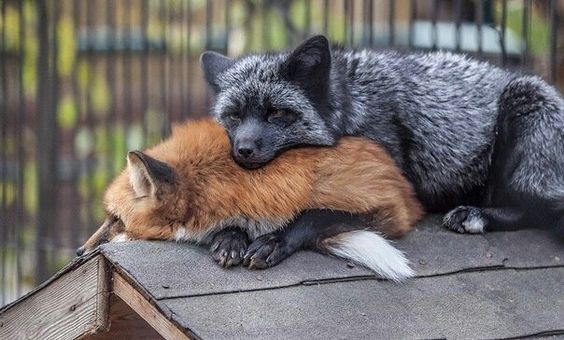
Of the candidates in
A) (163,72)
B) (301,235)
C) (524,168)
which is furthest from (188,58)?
(301,235)

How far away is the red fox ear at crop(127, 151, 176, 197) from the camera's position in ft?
12.2

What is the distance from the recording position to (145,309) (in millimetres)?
3414

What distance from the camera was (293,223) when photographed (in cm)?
386

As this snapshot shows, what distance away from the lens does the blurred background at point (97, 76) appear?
7.12 metres

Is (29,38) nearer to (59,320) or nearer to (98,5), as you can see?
(98,5)

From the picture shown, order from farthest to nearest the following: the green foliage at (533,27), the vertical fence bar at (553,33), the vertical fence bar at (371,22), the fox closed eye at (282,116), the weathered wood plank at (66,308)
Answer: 1. the green foliage at (533,27)
2. the vertical fence bar at (371,22)
3. the vertical fence bar at (553,33)
4. the fox closed eye at (282,116)
5. the weathered wood plank at (66,308)

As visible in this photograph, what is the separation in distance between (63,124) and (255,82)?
2.96 metres

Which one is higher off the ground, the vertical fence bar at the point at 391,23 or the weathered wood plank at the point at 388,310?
the vertical fence bar at the point at 391,23

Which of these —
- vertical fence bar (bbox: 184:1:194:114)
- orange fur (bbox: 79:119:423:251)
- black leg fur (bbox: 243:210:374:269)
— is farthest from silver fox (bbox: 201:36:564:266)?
vertical fence bar (bbox: 184:1:194:114)

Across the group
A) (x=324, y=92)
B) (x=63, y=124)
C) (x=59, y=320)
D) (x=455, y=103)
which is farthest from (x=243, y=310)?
(x=63, y=124)

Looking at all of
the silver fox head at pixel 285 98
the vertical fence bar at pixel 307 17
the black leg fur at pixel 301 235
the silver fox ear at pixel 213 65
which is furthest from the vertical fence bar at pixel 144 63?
the black leg fur at pixel 301 235

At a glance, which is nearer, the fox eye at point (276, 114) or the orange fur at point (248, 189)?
the orange fur at point (248, 189)

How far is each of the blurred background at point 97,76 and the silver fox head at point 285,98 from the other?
7.92 ft

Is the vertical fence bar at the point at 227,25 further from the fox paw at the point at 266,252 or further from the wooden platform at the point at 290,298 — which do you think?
the fox paw at the point at 266,252
